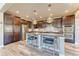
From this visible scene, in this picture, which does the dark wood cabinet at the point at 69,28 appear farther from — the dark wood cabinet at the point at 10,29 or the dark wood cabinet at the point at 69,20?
the dark wood cabinet at the point at 10,29

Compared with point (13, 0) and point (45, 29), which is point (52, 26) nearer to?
point (45, 29)

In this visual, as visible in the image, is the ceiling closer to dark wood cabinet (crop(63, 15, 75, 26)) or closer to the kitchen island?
the kitchen island

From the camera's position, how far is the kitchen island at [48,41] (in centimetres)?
509

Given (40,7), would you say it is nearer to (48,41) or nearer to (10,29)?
(48,41)

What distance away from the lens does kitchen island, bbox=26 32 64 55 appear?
200 inches

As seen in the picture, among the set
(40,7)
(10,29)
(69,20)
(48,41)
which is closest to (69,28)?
(69,20)

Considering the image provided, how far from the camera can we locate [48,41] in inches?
232

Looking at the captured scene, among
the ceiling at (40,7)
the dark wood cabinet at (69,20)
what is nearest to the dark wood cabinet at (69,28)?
the dark wood cabinet at (69,20)

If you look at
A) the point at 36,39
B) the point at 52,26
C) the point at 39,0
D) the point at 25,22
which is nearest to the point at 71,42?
the point at 52,26

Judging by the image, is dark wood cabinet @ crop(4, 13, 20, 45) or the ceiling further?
dark wood cabinet @ crop(4, 13, 20, 45)

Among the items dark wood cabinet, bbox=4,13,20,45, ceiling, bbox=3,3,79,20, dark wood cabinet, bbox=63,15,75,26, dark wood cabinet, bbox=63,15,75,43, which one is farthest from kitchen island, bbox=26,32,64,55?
dark wood cabinet, bbox=63,15,75,26

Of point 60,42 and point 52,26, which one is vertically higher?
point 52,26

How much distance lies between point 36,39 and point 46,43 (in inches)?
41.0

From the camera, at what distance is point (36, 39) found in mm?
6895
